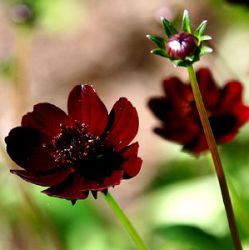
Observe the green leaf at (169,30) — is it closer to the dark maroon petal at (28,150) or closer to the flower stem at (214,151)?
the flower stem at (214,151)

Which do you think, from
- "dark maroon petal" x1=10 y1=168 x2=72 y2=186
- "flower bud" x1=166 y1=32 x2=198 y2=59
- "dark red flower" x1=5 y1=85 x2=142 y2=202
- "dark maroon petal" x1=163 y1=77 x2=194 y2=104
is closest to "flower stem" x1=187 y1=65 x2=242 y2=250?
"flower bud" x1=166 y1=32 x2=198 y2=59

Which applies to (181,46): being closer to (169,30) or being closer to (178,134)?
(169,30)

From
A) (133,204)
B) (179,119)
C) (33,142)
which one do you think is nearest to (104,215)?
(133,204)

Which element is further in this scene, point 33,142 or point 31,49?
point 31,49

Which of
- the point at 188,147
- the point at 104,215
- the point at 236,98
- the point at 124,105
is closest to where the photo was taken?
the point at 124,105

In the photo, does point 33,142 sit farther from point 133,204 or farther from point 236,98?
point 133,204

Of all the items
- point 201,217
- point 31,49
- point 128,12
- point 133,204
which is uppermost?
point 128,12

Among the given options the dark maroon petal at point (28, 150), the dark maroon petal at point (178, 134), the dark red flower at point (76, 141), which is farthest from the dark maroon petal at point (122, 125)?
the dark maroon petal at point (178, 134)
